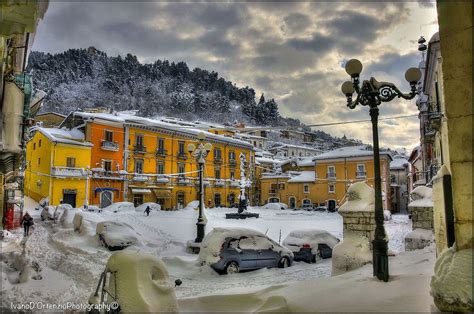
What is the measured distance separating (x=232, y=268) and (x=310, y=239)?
4110 mm

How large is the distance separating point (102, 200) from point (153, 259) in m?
35.4

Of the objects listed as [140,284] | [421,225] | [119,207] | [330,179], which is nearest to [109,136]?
[119,207]

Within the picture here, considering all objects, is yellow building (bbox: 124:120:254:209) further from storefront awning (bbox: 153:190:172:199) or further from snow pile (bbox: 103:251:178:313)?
snow pile (bbox: 103:251:178:313)

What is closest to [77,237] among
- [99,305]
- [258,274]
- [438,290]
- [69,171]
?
[258,274]

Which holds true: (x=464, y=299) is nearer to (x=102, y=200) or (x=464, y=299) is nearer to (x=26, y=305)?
(x=26, y=305)

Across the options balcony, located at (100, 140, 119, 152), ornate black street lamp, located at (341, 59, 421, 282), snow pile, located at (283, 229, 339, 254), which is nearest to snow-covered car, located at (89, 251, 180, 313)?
ornate black street lamp, located at (341, 59, 421, 282)

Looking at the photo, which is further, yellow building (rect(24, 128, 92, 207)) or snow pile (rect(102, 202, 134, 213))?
yellow building (rect(24, 128, 92, 207))

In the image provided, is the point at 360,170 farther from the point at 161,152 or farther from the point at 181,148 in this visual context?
the point at 161,152

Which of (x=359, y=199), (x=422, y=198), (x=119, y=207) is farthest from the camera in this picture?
(x=119, y=207)

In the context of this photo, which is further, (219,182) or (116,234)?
(219,182)

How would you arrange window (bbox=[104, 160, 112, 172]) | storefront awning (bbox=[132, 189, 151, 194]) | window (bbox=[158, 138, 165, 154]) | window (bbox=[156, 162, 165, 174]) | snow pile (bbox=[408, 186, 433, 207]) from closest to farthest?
snow pile (bbox=[408, 186, 433, 207]) < window (bbox=[104, 160, 112, 172]) < storefront awning (bbox=[132, 189, 151, 194]) < window (bbox=[156, 162, 165, 174]) < window (bbox=[158, 138, 165, 154])

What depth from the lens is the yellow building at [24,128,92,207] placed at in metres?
35.5

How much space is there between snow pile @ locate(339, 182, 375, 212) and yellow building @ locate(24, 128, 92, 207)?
32.0 metres

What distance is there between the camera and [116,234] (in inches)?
596
